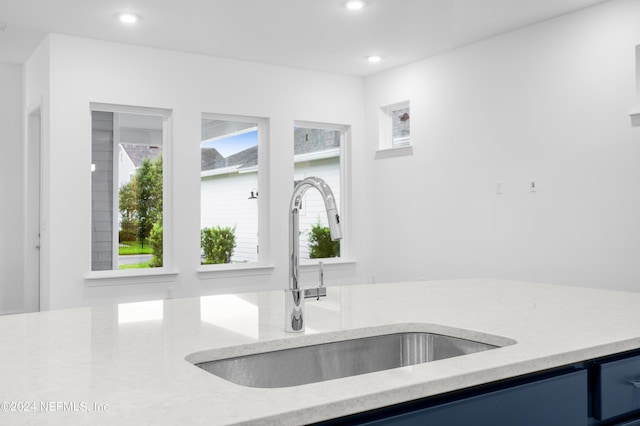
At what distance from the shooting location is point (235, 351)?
3.96 feet

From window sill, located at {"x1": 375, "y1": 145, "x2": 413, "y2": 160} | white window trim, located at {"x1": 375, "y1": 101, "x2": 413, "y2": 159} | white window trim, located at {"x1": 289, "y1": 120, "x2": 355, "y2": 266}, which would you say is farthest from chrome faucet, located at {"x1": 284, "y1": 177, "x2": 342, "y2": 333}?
white window trim, located at {"x1": 289, "y1": 120, "x2": 355, "y2": 266}

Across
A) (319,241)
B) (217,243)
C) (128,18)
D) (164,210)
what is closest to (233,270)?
(217,243)

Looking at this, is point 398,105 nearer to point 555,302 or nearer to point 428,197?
point 428,197

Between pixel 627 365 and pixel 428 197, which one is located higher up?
pixel 428 197

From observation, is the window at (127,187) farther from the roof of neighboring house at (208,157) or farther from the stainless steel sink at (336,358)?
the stainless steel sink at (336,358)

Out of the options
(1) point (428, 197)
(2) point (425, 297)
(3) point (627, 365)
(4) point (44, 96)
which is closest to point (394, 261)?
(1) point (428, 197)

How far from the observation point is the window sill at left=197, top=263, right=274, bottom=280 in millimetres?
5668

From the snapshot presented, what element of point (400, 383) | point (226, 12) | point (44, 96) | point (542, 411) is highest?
point (226, 12)

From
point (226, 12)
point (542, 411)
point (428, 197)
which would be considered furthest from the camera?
point (428, 197)

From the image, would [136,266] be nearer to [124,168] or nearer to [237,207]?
[124,168]

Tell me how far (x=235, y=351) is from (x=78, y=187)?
171 inches

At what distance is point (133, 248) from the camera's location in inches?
215

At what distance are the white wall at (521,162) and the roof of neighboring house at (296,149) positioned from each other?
0.50m

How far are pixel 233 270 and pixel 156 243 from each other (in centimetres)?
80
